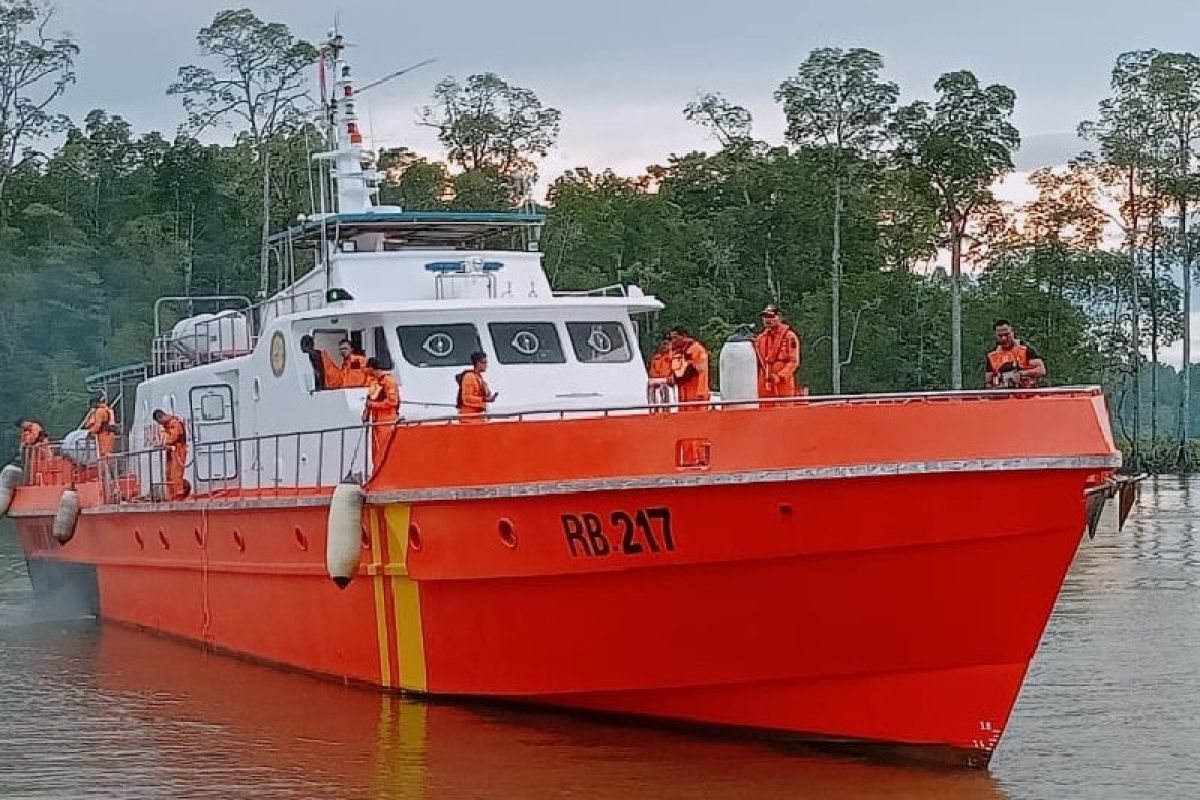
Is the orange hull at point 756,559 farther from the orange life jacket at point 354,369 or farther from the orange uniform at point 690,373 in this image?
the orange life jacket at point 354,369

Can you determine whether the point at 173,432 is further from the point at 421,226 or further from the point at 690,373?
the point at 690,373

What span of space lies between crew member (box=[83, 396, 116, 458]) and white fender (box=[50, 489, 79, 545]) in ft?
1.88

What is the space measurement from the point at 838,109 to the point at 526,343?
36115mm

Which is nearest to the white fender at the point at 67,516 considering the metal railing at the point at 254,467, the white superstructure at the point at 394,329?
the metal railing at the point at 254,467

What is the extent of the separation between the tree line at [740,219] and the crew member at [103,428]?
86.4 feet

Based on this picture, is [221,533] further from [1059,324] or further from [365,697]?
[1059,324]

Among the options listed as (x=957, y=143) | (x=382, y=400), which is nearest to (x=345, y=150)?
(x=382, y=400)

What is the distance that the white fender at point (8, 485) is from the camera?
2227 centimetres

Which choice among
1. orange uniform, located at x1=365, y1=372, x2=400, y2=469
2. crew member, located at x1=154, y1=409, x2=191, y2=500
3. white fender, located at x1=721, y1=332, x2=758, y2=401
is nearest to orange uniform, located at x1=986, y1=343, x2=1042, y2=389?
white fender, located at x1=721, y1=332, x2=758, y2=401

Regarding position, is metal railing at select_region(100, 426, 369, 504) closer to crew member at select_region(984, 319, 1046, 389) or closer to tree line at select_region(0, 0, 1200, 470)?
crew member at select_region(984, 319, 1046, 389)

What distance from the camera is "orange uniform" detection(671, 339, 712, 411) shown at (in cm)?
1282

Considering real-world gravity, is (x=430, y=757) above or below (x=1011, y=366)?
below

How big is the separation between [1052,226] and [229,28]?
82.3ft

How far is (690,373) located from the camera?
42.1 feet
